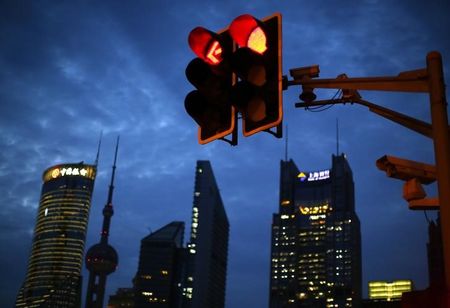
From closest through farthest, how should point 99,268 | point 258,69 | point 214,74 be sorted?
point 258,69, point 214,74, point 99,268

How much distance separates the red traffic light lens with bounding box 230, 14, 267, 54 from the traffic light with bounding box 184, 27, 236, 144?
0.23m

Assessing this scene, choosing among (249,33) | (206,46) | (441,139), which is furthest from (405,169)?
(206,46)

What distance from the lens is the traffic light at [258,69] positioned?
16.7 ft

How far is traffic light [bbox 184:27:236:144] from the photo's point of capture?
17.8 ft

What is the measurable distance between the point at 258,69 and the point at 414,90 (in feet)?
6.12

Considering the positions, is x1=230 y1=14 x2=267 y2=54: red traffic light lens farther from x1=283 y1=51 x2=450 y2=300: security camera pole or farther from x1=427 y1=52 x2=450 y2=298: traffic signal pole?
x1=427 y1=52 x2=450 y2=298: traffic signal pole

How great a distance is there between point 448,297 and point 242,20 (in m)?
2.98

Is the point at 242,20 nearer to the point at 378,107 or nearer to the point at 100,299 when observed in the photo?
the point at 378,107

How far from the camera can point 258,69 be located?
5.12 meters

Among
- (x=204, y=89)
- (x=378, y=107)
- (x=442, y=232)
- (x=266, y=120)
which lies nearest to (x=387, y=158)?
(x=378, y=107)

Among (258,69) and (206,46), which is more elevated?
(206,46)

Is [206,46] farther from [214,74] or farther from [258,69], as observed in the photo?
[258,69]

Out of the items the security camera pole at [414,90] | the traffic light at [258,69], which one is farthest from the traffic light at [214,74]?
the security camera pole at [414,90]

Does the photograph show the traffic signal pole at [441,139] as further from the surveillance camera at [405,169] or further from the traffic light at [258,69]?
the traffic light at [258,69]
